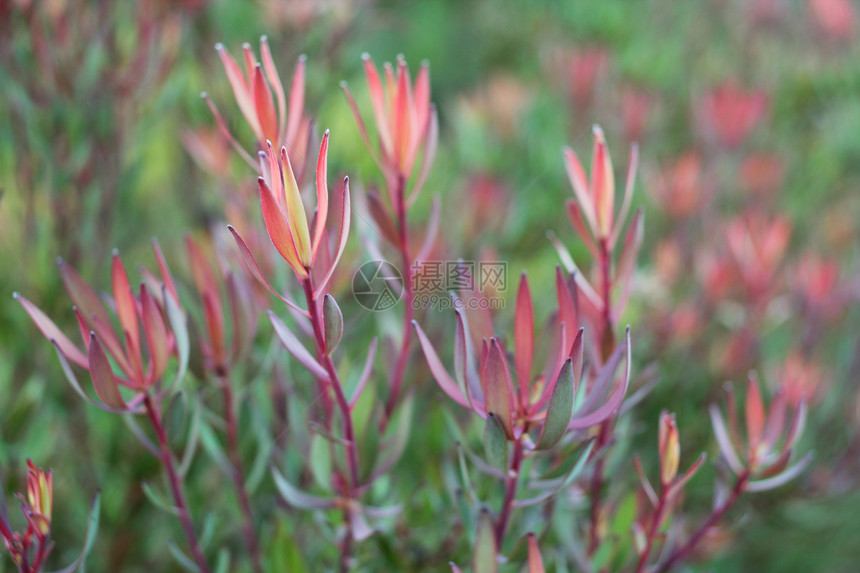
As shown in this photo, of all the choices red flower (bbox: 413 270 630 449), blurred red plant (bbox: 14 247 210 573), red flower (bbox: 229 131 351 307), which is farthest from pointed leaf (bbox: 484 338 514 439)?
blurred red plant (bbox: 14 247 210 573)

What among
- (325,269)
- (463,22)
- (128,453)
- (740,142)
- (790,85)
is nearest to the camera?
(325,269)

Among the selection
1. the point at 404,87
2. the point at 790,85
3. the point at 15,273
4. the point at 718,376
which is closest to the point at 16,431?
the point at 15,273

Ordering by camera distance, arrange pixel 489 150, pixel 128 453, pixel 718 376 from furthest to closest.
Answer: pixel 489 150
pixel 718 376
pixel 128 453

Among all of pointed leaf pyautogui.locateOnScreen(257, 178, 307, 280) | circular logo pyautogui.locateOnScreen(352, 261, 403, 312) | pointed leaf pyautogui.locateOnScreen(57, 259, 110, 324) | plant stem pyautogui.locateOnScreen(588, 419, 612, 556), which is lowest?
plant stem pyautogui.locateOnScreen(588, 419, 612, 556)

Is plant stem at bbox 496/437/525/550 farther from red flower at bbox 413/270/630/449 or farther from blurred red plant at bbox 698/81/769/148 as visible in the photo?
blurred red plant at bbox 698/81/769/148

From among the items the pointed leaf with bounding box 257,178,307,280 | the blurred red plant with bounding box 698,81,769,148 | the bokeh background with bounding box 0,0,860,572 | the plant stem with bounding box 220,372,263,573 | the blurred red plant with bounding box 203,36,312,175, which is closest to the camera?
the pointed leaf with bounding box 257,178,307,280

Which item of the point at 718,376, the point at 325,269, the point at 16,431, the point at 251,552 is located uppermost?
the point at 325,269

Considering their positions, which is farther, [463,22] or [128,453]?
[463,22]

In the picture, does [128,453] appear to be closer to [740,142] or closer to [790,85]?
[740,142]
